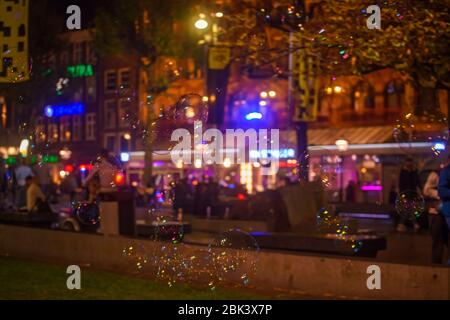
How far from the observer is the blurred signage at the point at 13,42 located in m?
10.2

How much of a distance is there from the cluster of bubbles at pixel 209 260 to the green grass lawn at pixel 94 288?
0.21 metres

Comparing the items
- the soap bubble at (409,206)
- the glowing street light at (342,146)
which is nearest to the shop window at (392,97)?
the glowing street light at (342,146)

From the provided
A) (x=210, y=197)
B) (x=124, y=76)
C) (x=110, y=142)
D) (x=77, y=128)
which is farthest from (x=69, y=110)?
(x=210, y=197)

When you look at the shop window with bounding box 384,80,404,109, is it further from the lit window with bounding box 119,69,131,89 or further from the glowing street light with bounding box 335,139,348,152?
the lit window with bounding box 119,69,131,89

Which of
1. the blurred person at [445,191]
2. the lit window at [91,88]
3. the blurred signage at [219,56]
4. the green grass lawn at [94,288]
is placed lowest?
the green grass lawn at [94,288]

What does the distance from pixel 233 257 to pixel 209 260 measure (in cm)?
61

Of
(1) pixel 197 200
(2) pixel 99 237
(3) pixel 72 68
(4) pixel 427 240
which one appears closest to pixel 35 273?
(2) pixel 99 237

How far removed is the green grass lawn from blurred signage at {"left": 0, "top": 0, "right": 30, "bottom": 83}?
9.13 feet

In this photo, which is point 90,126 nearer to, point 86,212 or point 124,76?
point 124,76

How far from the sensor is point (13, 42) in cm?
1050

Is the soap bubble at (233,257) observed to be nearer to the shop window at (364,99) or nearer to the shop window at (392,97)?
the shop window at (392,97)

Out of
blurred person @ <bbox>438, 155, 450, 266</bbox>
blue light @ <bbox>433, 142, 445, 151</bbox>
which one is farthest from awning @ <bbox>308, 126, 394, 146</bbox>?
blurred person @ <bbox>438, 155, 450, 266</bbox>

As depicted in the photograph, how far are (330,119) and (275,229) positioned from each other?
2757 cm
